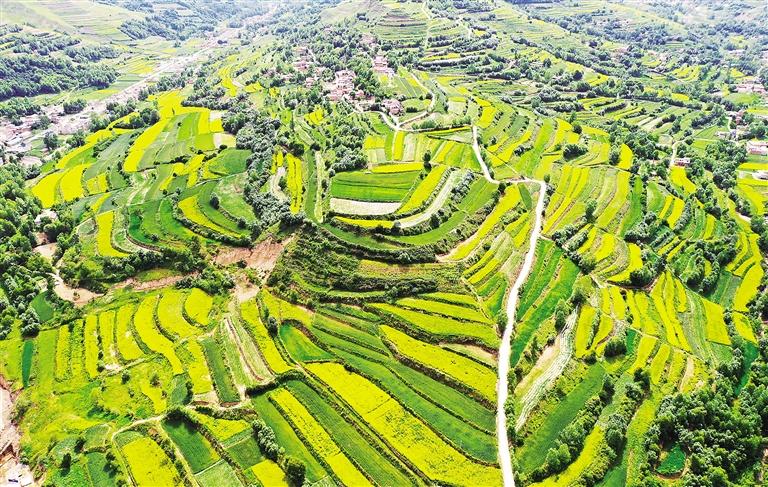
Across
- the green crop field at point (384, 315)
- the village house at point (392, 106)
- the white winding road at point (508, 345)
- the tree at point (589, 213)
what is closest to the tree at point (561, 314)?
the green crop field at point (384, 315)

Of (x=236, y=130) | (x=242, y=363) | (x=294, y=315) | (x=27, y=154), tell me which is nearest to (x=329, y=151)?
(x=236, y=130)

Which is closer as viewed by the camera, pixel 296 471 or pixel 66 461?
pixel 296 471

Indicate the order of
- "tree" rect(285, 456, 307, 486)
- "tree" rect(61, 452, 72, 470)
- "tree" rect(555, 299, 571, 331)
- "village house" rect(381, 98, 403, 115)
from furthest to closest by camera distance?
"village house" rect(381, 98, 403, 115), "tree" rect(555, 299, 571, 331), "tree" rect(61, 452, 72, 470), "tree" rect(285, 456, 307, 486)

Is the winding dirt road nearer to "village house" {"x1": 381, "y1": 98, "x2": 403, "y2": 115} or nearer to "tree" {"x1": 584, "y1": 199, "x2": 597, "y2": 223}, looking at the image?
"tree" {"x1": 584, "y1": 199, "x2": 597, "y2": 223}

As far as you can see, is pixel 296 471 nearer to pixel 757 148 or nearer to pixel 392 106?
pixel 392 106

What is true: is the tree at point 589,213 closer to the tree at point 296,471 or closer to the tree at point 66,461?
the tree at point 296,471

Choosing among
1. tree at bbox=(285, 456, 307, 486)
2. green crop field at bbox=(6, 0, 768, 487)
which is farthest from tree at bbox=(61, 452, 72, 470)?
tree at bbox=(285, 456, 307, 486)

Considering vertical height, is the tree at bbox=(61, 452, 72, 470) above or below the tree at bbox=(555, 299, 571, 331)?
below

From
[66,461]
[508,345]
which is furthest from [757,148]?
[66,461]
